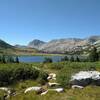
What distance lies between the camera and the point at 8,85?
22.7m

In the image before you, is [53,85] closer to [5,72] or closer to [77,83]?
[77,83]

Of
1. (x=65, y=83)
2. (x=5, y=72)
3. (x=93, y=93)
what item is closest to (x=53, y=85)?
(x=65, y=83)

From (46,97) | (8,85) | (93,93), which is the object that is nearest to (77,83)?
(93,93)

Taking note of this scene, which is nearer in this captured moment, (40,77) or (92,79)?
(92,79)

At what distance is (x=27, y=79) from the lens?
24547mm

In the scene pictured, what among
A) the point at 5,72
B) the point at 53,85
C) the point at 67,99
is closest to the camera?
the point at 67,99

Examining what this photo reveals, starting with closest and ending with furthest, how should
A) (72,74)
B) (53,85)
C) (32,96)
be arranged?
(32,96)
(53,85)
(72,74)

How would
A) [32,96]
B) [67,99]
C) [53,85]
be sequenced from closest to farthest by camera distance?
[67,99]
[32,96]
[53,85]

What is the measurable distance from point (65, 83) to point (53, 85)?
1204 mm

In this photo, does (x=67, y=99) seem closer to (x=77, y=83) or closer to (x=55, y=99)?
(x=55, y=99)

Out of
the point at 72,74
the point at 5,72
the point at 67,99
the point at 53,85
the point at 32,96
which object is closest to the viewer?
the point at 67,99

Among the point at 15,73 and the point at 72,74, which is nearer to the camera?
the point at 72,74

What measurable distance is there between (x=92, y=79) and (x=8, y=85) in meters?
9.01

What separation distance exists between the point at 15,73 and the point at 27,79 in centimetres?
157
